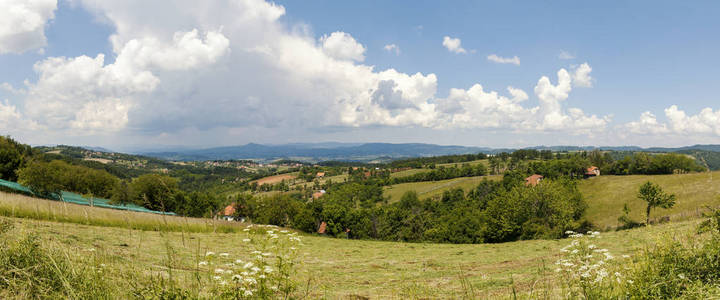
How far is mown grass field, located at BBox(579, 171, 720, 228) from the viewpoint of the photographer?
5872 cm

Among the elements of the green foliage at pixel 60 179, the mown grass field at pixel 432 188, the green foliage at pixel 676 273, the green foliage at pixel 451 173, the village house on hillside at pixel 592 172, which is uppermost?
the green foliage at pixel 676 273

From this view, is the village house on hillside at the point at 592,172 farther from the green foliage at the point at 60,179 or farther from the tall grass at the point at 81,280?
the green foliage at the point at 60,179

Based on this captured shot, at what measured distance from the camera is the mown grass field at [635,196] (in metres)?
58.7

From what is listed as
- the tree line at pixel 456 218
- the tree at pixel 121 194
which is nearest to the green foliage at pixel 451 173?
the tree line at pixel 456 218

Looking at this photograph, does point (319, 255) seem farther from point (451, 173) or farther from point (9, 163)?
point (451, 173)

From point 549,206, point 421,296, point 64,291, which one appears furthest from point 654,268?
point 549,206

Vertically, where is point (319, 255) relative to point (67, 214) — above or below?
below

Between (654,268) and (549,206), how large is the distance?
6240 cm

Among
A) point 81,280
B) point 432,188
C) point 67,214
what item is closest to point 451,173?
point 432,188

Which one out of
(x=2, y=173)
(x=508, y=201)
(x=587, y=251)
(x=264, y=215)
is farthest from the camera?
(x=264, y=215)

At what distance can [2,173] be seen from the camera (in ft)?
183

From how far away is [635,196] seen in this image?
74625 millimetres

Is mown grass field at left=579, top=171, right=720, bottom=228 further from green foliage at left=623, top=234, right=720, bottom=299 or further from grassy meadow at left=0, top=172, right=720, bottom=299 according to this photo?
green foliage at left=623, top=234, right=720, bottom=299

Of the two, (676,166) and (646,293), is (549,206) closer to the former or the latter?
(646,293)
